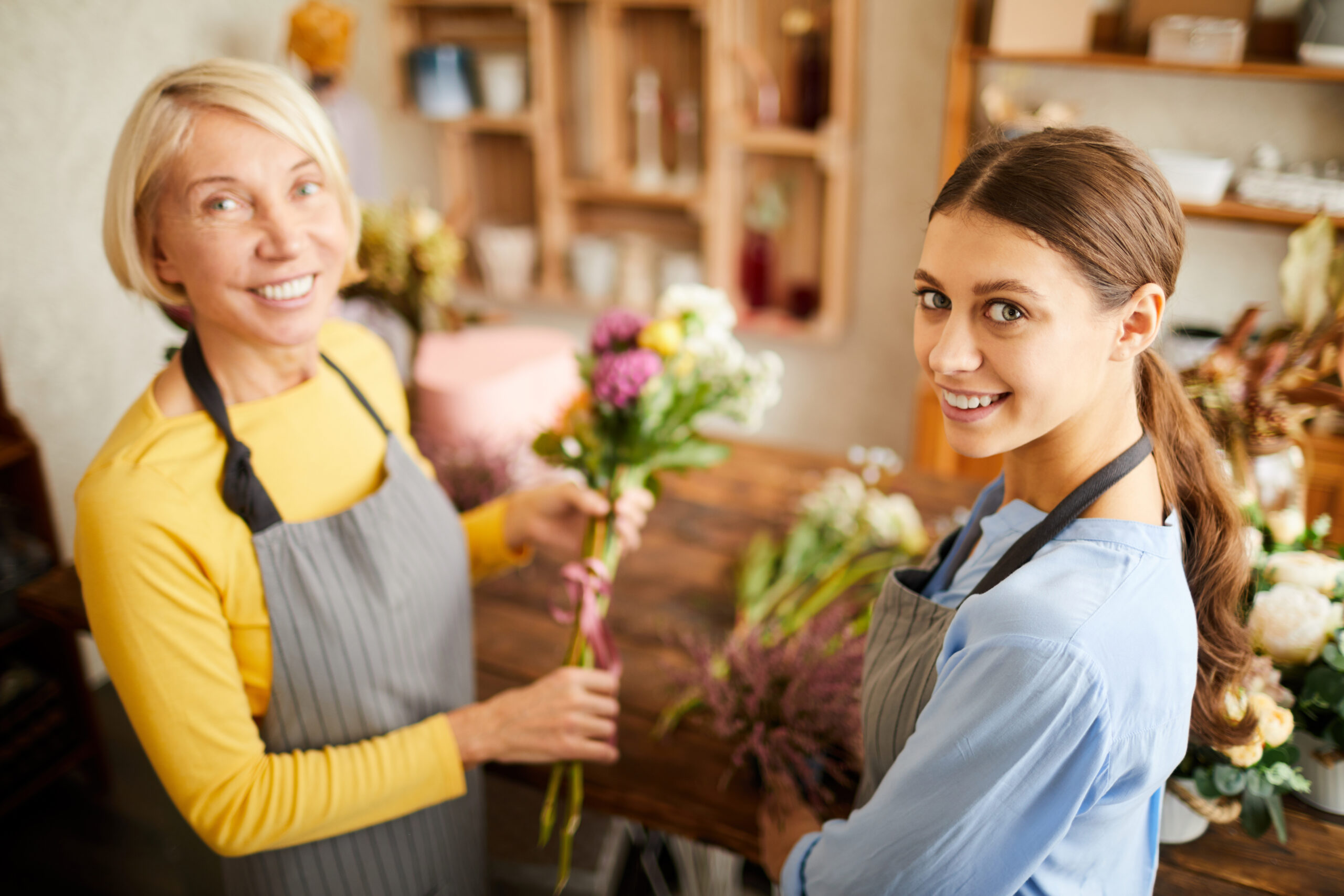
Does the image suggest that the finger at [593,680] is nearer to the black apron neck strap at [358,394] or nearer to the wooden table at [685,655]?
the wooden table at [685,655]

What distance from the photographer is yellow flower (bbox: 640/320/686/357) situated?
1.37 m

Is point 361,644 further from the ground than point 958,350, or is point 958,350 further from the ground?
point 958,350

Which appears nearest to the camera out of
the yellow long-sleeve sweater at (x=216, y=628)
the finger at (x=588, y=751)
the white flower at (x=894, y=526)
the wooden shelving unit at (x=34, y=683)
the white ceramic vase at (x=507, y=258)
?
the yellow long-sleeve sweater at (x=216, y=628)

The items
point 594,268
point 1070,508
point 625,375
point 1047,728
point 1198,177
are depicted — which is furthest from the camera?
point 594,268

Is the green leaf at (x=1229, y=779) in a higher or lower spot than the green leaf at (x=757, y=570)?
higher

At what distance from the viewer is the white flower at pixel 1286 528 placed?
1.25 metres

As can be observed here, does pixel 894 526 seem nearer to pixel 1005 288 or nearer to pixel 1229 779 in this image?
pixel 1229 779

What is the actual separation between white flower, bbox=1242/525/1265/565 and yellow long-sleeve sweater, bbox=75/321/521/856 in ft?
3.58

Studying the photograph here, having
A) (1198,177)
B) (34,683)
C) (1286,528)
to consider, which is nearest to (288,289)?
(1286,528)

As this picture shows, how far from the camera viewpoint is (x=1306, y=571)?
1.12m

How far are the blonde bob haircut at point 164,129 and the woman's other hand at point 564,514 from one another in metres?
0.64

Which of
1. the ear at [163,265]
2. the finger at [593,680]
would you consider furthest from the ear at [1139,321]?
the ear at [163,265]

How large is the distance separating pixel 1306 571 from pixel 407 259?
70.9 inches

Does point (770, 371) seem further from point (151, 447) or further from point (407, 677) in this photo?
point (151, 447)
